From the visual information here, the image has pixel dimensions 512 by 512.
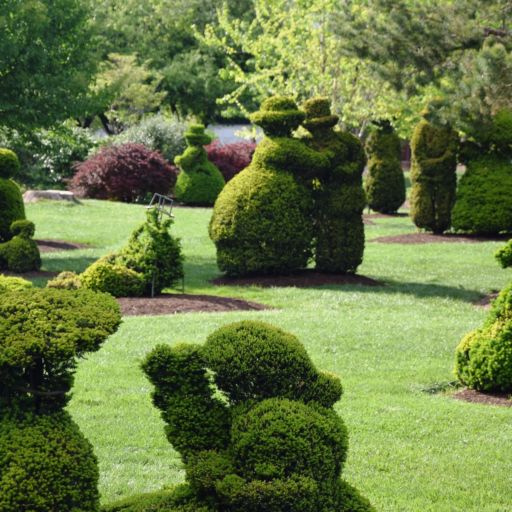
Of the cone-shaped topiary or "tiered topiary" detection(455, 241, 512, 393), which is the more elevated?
the cone-shaped topiary

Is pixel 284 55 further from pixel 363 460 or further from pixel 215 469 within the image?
pixel 215 469

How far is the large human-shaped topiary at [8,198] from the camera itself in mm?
18094

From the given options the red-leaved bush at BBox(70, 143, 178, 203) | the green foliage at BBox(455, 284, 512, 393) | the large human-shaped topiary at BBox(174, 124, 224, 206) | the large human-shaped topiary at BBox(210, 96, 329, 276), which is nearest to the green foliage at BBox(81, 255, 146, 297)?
the large human-shaped topiary at BBox(210, 96, 329, 276)

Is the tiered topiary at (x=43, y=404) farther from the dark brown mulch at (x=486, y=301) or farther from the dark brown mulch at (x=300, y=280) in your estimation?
the dark brown mulch at (x=300, y=280)

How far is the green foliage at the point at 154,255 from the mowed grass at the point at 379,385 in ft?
4.41

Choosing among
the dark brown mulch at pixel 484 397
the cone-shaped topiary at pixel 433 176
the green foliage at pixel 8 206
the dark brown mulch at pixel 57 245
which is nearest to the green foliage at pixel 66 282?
the green foliage at pixel 8 206

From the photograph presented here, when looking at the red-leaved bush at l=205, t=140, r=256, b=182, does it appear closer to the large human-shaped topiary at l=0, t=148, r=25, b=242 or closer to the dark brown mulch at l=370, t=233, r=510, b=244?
the dark brown mulch at l=370, t=233, r=510, b=244

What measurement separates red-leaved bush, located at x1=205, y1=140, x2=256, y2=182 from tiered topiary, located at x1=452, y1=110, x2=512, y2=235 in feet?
47.7

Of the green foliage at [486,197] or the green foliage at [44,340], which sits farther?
the green foliage at [486,197]

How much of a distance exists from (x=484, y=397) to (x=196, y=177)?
23.8 meters

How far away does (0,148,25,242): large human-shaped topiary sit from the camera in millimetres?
18094

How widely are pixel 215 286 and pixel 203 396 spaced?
475 inches

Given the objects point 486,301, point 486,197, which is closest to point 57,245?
point 486,197

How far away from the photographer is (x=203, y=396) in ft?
16.1
